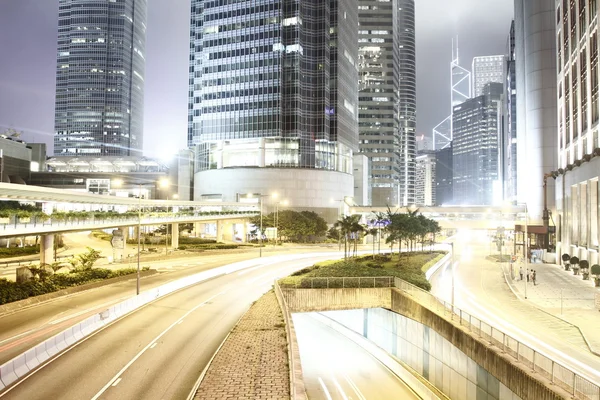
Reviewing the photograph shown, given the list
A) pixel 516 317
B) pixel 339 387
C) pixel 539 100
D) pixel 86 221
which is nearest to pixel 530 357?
pixel 339 387

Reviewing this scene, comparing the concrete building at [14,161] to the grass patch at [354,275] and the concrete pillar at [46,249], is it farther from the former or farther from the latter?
the grass patch at [354,275]

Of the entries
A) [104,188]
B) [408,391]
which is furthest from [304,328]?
[104,188]

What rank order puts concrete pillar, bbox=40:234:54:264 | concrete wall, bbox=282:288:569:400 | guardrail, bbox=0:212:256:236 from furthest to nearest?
concrete pillar, bbox=40:234:54:264 < guardrail, bbox=0:212:256:236 < concrete wall, bbox=282:288:569:400

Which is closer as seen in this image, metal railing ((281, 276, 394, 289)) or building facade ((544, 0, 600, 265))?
metal railing ((281, 276, 394, 289))

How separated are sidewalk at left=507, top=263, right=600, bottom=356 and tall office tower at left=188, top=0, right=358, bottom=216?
3006 inches

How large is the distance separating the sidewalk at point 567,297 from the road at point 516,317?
801 mm

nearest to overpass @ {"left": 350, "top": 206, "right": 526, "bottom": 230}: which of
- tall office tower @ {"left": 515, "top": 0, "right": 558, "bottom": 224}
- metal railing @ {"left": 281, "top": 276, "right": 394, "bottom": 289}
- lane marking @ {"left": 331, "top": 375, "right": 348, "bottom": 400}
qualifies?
tall office tower @ {"left": 515, "top": 0, "right": 558, "bottom": 224}

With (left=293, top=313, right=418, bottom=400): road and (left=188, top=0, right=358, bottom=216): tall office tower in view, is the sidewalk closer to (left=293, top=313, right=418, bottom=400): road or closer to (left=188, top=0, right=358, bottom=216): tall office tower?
→ (left=293, top=313, right=418, bottom=400): road

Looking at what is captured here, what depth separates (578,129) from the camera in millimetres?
67062

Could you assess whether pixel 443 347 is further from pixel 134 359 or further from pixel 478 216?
pixel 478 216

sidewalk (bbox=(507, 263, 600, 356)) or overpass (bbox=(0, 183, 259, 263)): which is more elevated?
overpass (bbox=(0, 183, 259, 263))

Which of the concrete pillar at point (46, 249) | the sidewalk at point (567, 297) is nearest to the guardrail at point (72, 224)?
the concrete pillar at point (46, 249)

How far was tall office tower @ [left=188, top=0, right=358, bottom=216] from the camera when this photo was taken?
419 ft

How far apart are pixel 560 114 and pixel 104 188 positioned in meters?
138
